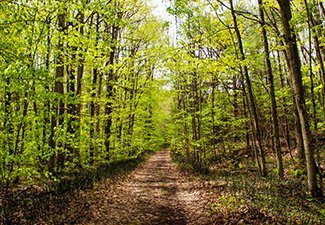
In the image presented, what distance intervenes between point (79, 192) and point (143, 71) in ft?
58.6

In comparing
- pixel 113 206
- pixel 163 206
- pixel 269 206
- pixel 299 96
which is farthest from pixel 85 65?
pixel 269 206

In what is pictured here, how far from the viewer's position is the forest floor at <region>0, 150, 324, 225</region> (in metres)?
5.64

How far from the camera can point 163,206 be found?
7.82 m

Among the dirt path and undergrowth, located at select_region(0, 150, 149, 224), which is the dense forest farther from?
the dirt path

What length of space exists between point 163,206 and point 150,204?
476 mm

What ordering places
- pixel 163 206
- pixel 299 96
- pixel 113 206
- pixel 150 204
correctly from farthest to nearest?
pixel 150 204
pixel 163 206
pixel 113 206
pixel 299 96

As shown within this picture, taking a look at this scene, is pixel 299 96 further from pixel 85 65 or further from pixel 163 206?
pixel 85 65

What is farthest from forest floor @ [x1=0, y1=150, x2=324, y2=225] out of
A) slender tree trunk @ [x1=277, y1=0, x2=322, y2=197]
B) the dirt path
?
slender tree trunk @ [x1=277, y1=0, x2=322, y2=197]

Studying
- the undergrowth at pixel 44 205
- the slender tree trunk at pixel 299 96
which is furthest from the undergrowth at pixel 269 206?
the undergrowth at pixel 44 205

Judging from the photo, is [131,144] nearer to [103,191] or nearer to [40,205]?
[103,191]

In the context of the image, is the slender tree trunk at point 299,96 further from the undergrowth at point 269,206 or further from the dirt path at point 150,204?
the dirt path at point 150,204

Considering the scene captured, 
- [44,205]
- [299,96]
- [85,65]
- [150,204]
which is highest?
[85,65]

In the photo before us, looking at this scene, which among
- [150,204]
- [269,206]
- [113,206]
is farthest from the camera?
[150,204]

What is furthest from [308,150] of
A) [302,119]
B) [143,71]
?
[143,71]
